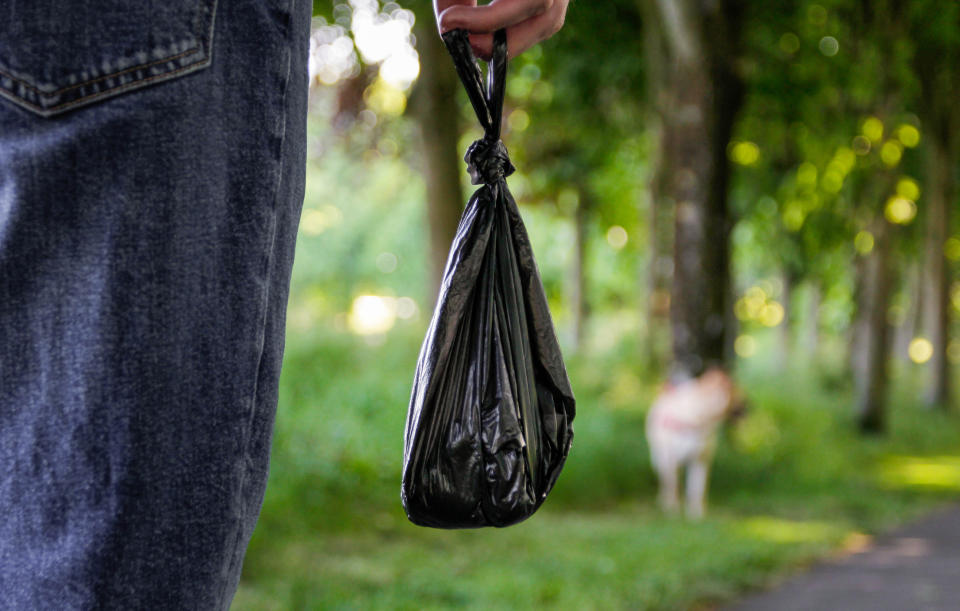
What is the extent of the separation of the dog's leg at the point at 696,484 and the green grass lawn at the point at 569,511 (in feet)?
1.08

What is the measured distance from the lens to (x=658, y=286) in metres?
13.8

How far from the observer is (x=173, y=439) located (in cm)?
85

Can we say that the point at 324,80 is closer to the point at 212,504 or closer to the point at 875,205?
the point at 875,205

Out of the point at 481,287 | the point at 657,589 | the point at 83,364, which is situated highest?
the point at 481,287

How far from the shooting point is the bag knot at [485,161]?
4.35ft

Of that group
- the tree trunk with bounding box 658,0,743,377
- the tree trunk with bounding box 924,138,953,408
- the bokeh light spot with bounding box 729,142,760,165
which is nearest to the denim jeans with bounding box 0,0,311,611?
the tree trunk with bounding box 658,0,743,377

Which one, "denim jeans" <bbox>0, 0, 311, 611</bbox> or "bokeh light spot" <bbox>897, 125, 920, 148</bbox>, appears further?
"bokeh light spot" <bbox>897, 125, 920, 148</bbox>

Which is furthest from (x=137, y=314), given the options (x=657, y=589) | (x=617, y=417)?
(x=617, y=417)

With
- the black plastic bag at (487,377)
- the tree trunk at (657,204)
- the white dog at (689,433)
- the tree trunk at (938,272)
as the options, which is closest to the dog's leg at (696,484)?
the white dog at (689,433)

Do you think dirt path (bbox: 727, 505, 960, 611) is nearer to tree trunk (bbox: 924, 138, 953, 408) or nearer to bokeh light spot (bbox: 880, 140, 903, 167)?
bokeh light spot (bbox: 880, 140, 903, 167)

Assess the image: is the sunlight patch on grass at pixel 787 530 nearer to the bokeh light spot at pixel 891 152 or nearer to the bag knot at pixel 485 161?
the bag knot at pixel 485 161

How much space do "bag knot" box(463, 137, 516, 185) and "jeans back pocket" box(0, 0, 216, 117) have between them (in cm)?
51

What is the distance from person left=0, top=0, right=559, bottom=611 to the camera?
0.82m

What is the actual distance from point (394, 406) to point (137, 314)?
775 cm
